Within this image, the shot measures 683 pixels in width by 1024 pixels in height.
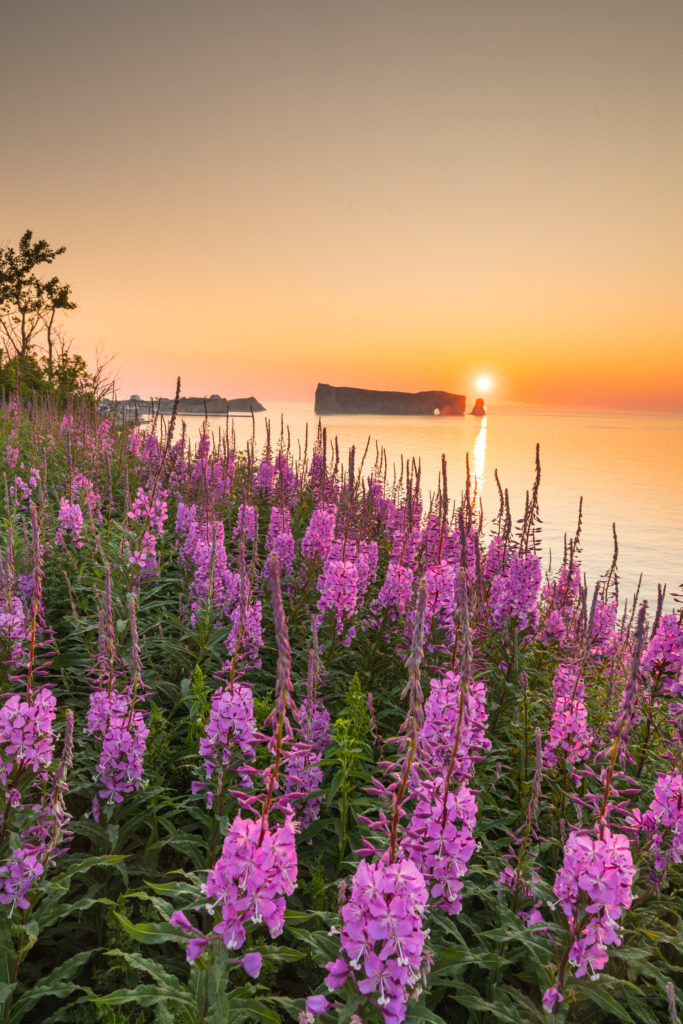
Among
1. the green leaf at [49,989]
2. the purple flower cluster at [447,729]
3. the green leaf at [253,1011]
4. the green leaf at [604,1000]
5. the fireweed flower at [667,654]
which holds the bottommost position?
the green leaf at [49,989]

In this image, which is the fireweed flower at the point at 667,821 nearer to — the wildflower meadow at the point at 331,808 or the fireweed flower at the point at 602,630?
the wildflower meadow at the point at 331,808

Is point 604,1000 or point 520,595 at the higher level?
point 520,595

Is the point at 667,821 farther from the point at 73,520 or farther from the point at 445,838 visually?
the point at 73,520

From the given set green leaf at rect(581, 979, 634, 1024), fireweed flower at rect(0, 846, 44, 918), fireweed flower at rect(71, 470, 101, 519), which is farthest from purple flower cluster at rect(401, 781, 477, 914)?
fireweed flower at rect(71, 470, 101, 519)

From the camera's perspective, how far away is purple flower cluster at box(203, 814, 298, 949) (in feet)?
5.87

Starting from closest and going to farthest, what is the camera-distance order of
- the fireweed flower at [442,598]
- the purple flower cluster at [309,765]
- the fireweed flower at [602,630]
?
the purple flower cluster at [309,765], the fireweed flower at [442,598], the fireweed flower at [602,630]

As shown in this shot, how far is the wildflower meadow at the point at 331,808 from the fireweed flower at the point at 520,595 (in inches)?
0.8

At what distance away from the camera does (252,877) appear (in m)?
1.78

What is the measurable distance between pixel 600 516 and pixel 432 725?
22809 mm

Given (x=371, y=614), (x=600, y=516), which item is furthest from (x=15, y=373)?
(x=371, y=614)

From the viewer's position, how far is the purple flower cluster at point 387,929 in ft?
5.40

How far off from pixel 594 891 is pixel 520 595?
3.42 metres

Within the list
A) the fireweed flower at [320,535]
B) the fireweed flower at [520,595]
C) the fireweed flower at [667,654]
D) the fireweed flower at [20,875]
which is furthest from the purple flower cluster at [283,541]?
the fireweed flower at [20,875]

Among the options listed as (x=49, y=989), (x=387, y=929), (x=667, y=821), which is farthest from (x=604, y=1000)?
(x=49, y=989)
